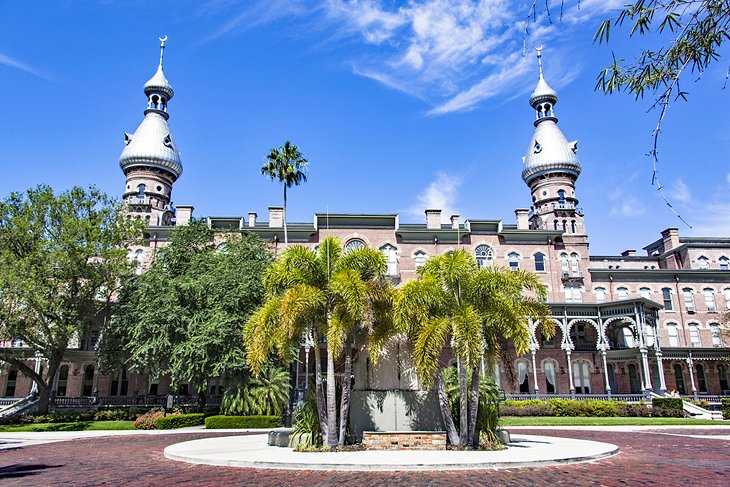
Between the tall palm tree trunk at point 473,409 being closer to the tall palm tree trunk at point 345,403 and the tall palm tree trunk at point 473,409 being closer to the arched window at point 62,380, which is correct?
the tall palm tree trunk at point 345,403

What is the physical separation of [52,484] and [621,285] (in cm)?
4920

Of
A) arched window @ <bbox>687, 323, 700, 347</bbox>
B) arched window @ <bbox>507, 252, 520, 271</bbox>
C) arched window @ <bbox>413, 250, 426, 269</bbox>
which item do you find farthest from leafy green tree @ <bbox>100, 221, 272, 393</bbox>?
arched window @ <bbox>687, 323, 700, 347</bbox>

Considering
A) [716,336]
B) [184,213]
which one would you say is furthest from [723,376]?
[184,213]

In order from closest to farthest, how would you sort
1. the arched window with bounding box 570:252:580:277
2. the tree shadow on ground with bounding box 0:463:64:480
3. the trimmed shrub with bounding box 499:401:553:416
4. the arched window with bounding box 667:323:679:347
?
the tree shadow on ground with bounding box 0:463:64:480
the trimmed shrub with bounding box 499:401:553:416
the arched window with bounding box 570:252:580:277
the arched window with bounding box 667:323:679:347

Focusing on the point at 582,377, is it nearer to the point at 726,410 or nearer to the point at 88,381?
the point at 726,410

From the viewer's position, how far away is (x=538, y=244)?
152 feet

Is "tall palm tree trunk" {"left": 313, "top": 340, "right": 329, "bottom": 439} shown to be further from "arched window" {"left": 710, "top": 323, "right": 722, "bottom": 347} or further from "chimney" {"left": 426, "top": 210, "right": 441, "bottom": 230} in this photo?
"arched window" {"left": 710, "top": 323, "right": 722, "bottom": 347}

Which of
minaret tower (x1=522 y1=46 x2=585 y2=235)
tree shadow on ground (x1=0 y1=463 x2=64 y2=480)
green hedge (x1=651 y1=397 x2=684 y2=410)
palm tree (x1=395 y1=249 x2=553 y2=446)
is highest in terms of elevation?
minaret tower (x1=522 y1=46 x2=585 y2=235)

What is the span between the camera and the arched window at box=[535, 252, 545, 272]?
4606 cm

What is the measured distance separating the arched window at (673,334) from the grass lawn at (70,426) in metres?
45.1

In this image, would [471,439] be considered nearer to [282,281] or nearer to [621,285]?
[282,281]

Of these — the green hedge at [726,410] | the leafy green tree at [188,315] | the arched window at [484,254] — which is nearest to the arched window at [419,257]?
the arched window at [484,254]

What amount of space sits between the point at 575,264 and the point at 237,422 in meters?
34.2

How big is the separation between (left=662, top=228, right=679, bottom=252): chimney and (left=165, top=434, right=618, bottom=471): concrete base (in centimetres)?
4849
